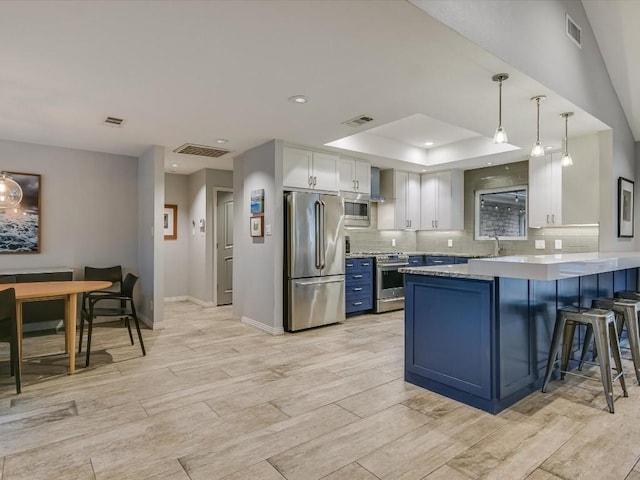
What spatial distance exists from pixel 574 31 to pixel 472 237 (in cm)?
362

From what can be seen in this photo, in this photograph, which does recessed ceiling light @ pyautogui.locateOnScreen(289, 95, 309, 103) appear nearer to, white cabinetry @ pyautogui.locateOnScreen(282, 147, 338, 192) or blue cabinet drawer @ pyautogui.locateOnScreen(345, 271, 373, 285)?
white cabinetry @ pyautogui.locateOnScreen(282, 147, 338, 192)

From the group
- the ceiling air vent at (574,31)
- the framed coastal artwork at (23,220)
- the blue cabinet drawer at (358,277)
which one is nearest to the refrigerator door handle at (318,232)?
the blue cabinet drawer at (358,277)

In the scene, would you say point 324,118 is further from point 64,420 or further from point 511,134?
point 64,420

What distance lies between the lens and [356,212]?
5992 millimetres

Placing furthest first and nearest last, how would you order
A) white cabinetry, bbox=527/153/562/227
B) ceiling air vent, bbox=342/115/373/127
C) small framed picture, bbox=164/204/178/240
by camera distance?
small framed picture, bbox=164/204/178/240
white cabinetry, bbox=527/153/562/227
ceiling air vent, bbox=342/115/373/127

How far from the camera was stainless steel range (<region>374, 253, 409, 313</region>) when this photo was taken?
587cm

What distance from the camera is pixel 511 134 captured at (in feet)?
14.3

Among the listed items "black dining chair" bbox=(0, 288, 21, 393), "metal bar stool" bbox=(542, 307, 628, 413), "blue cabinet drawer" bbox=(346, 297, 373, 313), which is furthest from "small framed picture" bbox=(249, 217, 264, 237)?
"metal bar stool" bbox=(542, 307, 628, 413)

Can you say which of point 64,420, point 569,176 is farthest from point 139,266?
point 569,176

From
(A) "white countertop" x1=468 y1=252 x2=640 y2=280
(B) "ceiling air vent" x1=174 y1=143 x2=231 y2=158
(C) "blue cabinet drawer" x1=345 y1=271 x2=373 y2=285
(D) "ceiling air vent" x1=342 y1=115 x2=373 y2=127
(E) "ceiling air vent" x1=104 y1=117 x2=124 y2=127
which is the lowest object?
(C) "blue cabinet drawer" x1=345 y1=271 x2=373 y2=285

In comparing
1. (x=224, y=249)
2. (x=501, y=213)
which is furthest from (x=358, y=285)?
(x=501, y=213)

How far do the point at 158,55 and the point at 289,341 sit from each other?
312 centimetres

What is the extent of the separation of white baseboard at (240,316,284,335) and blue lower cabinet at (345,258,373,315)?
122cm

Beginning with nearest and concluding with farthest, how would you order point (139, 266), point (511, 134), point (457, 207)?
point (511, 134)
point (139, 266)
point (457, 207)
